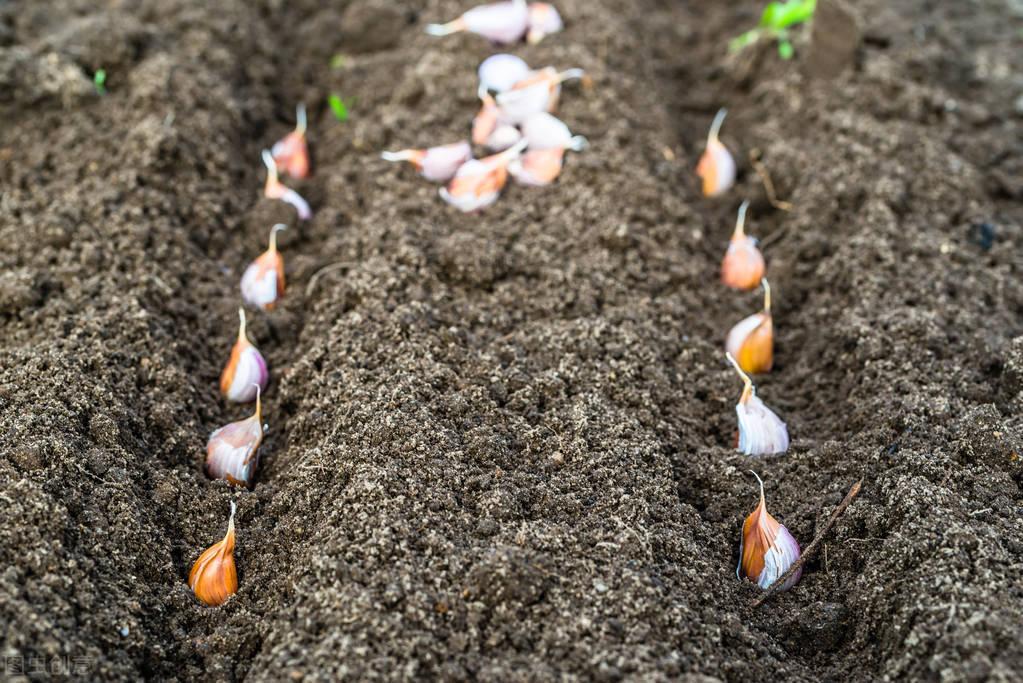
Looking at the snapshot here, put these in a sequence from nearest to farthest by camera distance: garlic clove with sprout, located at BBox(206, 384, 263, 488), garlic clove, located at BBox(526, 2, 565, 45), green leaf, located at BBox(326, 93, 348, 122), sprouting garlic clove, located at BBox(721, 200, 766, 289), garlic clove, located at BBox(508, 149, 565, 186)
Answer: garlic clove with sprout, located at BBox(206, 384, 263, 488) < sprouting garlic clove, located at BBox(721, 200, 766, 289) < garlic clove, located at BBox(508, 149, 565, 186) < green leaf, located at BBox(326, 93, 348, 122) < garlic clove, located at BBox(526, 2, 565, 45)

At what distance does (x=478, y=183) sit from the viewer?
2934 mm

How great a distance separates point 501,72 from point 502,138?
1.06 ft

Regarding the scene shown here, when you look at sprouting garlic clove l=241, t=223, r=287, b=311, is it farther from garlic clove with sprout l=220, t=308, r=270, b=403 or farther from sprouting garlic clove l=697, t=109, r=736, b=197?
sprouting garlic clove l=697, t=109, r=736, b=197

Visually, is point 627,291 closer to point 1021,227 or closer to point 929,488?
point 929,488

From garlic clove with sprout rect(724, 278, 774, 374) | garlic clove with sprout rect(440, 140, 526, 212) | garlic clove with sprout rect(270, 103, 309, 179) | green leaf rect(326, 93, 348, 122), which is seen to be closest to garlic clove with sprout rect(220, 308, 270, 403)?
garlic clove with sprout rect(440, 140, 526, 212)

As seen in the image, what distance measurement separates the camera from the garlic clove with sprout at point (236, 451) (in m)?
2.29

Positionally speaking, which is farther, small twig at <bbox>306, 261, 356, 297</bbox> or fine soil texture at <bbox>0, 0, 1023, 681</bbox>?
small twig at <bbox>306, 261, 356, 297</bbox>

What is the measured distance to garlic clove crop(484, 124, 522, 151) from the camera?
10.1 feet

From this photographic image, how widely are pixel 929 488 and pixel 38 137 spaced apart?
2.68m

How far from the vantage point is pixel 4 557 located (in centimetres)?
185

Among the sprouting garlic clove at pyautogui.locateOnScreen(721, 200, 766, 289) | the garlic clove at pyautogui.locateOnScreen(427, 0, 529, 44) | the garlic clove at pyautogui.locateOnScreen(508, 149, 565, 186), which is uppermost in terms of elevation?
the garlic clove at pyautogui.locateOnScreen(427, 0, 529, 44)

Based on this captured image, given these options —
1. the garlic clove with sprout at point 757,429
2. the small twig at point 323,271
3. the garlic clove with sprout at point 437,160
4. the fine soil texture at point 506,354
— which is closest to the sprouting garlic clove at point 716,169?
the fine soil texture at point 506,354

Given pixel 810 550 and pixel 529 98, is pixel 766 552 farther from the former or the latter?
pixel 529 98

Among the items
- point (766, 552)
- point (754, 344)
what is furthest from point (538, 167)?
point (766, 552)
